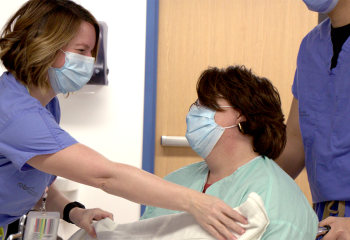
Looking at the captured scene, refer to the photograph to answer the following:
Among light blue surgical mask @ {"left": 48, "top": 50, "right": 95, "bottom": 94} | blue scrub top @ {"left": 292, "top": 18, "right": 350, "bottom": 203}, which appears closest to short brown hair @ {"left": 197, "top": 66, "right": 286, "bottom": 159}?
blue scrub top @ {"left": 292, "top": 18, "right": 350, "bottom": 203}

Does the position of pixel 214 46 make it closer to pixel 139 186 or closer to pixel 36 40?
pixel 36 40

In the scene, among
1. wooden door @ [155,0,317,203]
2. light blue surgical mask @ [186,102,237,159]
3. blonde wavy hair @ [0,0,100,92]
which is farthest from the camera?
wooden door @ [155,0,317,203]

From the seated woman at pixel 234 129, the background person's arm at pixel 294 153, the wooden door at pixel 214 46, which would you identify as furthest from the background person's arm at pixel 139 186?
the wooden door at pixel 214 46

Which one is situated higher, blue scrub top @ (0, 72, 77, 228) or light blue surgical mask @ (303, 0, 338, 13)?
light blue surgical mask @ (303, 0, 338, 13)

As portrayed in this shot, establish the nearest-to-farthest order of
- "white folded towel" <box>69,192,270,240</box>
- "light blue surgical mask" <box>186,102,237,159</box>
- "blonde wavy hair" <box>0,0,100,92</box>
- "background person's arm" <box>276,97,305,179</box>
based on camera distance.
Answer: "white folded towel" <box>69,192,270,240</box> < "blonde wavy hair" <box>0,0,100,92</box> < "light blue surgical mask" <box>186,102,237,159</box> < "background person's arm" <box>276,97,305,179</box>

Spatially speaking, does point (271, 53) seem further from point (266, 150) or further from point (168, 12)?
point (266, 150)

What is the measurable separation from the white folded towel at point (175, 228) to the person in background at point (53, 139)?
1.3 inches

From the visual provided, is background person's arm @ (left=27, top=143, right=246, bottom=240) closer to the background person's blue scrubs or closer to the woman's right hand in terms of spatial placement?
the woman's right hand

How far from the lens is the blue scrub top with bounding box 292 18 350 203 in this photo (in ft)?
3.49

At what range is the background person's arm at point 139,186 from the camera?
77 cm

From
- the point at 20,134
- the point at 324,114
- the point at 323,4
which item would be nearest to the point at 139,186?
the point at 20,134

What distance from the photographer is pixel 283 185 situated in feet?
3.06

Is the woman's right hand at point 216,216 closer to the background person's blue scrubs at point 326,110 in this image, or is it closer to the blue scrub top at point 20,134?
the blue scrub top at point 20,134

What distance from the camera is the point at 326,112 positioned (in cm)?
114
